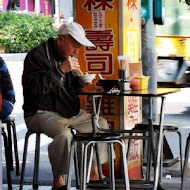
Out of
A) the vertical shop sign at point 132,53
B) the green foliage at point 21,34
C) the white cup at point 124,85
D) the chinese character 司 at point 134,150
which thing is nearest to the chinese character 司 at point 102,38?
the vertical shop sign at point 132,53

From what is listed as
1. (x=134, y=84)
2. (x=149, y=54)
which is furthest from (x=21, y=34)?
(x=134, y=84)

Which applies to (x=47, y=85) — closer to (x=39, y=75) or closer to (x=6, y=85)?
(x=39, y=75)

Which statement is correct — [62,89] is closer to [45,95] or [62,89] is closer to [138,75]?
[45,95]

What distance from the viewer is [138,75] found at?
6207 mm

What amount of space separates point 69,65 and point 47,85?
0.25 m

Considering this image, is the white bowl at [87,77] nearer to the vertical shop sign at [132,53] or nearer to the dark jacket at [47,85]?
the dark jacket at [47,85]

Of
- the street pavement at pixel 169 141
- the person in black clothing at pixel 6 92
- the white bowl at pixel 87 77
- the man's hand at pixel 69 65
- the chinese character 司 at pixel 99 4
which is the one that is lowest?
the street pavement at pixel 169 141

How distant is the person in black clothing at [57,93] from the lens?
5668mm

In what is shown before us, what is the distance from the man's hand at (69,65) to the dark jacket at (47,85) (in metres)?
0.08

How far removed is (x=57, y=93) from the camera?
5.88 m

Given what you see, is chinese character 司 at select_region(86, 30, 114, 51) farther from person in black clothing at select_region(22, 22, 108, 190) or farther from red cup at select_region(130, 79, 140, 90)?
red cup at select_region(130, 79, 140, 90)

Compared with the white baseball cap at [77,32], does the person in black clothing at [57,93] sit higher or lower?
lower

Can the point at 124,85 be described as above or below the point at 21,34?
below

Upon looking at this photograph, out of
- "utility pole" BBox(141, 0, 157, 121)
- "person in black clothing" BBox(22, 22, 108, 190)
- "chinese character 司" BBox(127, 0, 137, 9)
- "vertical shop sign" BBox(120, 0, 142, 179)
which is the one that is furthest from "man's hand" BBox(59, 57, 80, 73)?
"utility pole" BBox(141, 0, 157, 121)
